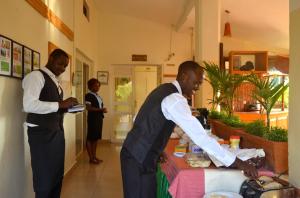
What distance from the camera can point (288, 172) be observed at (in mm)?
2021

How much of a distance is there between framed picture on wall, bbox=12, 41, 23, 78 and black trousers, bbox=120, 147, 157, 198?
1.37m

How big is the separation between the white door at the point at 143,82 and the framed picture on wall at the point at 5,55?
237 inches

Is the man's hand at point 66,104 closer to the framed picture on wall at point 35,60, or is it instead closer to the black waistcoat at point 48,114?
the black waistcoat at point 48,114

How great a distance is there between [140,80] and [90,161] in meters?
3.64

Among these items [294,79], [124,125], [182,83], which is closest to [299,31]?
[294,79]

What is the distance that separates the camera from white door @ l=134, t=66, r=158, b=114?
870cm

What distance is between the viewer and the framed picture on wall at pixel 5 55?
2512 mm

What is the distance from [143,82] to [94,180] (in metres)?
4.60

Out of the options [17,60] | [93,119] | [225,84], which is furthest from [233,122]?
[93,119]

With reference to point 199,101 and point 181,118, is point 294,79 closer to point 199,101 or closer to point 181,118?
point 181,118

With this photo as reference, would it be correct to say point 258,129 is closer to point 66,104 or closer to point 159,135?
point 159,135

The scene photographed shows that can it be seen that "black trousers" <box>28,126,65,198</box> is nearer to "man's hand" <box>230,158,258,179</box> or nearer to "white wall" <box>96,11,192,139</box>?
"man's hand" <box>230,158,258,179</box>

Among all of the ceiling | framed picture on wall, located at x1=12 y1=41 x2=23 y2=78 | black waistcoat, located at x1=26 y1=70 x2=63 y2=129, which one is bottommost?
black waistcoat, located at x1=26 y1=70 x2=63 y2=129

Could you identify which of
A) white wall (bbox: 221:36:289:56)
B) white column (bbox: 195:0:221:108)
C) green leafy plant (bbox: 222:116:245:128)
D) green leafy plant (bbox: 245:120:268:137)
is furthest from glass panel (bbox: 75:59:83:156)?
green leafy plant (bbox: 245:120:268:137)
